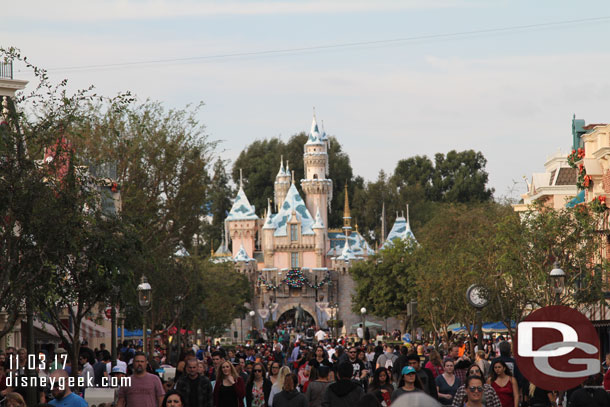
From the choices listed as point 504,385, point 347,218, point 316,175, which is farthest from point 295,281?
point 504,385

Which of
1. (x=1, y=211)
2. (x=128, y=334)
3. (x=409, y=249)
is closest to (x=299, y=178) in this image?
(x=409, y=249)

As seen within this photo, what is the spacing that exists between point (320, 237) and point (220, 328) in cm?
4682

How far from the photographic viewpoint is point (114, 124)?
115 ft

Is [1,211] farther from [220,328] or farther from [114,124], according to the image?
[220,328]

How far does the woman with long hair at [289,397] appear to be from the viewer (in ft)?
46.5

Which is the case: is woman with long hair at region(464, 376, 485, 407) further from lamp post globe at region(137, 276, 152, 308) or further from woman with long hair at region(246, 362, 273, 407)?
lamp post globe at region(137, 276, 152, 308)

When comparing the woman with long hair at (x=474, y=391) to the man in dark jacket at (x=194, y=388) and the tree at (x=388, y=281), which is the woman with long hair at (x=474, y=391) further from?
the tree at (x=388, y=281)

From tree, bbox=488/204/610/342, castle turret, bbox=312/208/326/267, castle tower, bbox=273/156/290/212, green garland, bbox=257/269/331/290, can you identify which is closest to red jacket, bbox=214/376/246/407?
tree, bbox=488/204/610/342

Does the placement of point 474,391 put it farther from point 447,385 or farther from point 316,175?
point 316,175

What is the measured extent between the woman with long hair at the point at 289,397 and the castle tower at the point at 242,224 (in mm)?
Result: 110345

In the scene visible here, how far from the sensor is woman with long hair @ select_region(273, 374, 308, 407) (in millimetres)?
14172

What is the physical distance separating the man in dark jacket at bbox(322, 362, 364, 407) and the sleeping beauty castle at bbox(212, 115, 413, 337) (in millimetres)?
102082

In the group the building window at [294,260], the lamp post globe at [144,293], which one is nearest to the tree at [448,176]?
the building window at [294,260]

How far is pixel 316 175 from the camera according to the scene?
12800 centimetres
